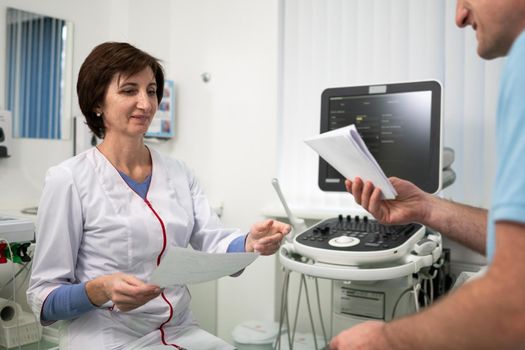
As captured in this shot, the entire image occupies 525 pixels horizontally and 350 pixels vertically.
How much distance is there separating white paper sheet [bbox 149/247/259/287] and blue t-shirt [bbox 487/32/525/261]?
535 millimetres

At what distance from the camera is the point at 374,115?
5.74 ft

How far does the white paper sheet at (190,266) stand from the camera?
2.84ft

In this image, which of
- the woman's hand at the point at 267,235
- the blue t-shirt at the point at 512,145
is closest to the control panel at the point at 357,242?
the woman's hand at the point at 267,235

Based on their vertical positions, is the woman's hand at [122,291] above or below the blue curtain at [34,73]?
below

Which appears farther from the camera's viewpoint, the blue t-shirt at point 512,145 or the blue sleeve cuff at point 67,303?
the blue sleeve cuff at point 67,303

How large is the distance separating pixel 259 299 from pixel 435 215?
1.42 metres

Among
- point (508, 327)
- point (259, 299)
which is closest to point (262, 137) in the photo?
point (259, 299)

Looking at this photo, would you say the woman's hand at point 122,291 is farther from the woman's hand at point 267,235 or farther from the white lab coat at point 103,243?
the woman's hand at point 267,235

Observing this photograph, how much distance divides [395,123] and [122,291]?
1.14 m

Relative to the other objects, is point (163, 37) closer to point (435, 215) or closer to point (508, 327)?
point (435, 215)

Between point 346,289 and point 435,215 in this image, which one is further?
point 346,289

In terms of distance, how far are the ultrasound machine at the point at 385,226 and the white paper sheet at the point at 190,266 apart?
450 millimetres

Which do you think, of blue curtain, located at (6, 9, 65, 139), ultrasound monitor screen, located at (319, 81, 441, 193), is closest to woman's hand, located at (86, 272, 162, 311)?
ultrasound monitor screen, located at (319, 81, 441, 193)

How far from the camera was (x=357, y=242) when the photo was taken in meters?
1.44
